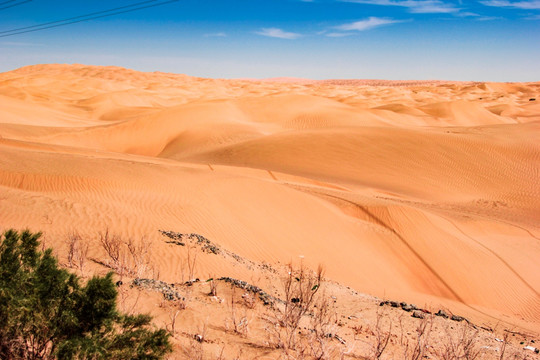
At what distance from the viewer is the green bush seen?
307cm

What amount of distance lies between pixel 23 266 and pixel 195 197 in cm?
759

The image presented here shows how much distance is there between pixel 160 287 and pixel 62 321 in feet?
7.11

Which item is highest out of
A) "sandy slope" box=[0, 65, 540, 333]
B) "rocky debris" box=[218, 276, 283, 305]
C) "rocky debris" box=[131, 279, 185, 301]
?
"rocky debris" box=[131, 279, 185, 301]

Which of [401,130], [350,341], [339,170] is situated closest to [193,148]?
[339,170]

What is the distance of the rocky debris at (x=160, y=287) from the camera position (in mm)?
5234

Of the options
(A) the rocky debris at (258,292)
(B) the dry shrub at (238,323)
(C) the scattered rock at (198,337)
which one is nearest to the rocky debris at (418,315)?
(A) the rocky debris at (258,292)

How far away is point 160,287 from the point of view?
17.8 feet

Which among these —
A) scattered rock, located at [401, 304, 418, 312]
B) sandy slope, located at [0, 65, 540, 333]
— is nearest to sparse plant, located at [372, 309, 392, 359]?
scattered rock, located at [401, 304, 418, 312]

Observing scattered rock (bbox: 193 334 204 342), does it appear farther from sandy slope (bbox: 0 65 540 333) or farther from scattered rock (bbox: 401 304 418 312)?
scattered rock (bbox: 401 304 418 312)

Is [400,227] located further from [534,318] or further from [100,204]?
[100,204]

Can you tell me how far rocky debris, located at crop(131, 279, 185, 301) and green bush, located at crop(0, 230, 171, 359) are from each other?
170 centimetres

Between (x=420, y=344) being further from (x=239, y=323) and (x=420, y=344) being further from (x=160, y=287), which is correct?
(x=160, y=287)

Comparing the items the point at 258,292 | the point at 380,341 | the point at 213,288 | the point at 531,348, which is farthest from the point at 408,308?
the point at 213,288

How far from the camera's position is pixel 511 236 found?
14094mm
